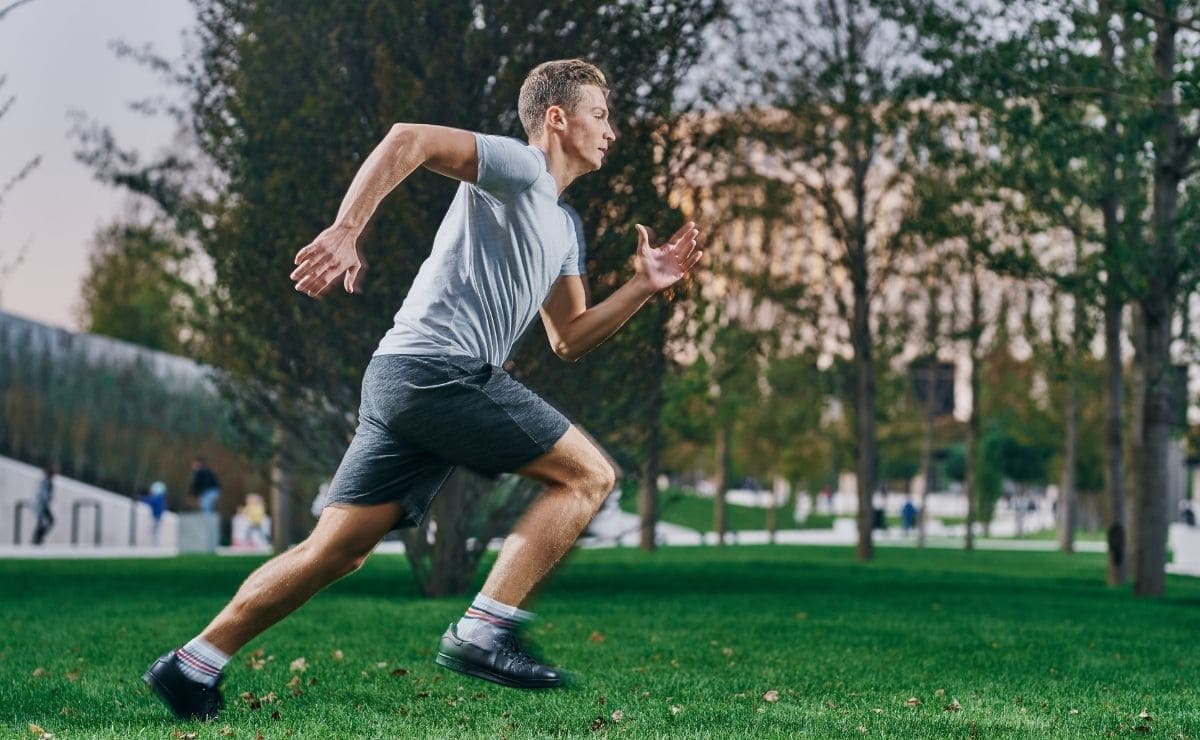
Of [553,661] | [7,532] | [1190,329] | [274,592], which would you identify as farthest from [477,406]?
[7,532]

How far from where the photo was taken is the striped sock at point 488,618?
5.05 m

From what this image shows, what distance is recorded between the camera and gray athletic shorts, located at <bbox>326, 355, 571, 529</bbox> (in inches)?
197

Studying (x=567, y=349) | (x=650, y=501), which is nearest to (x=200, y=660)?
(x=567, y=349)

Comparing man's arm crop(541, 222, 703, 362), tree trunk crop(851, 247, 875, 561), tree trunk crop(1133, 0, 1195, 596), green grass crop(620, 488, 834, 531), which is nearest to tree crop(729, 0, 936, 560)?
tree trunk crop(851, 247, 875, 561)

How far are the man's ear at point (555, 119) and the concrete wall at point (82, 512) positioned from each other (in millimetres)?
31299

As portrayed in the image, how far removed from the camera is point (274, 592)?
5.29 m

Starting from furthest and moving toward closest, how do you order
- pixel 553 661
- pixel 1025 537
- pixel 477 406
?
pixel 1025 537 → pixel 553 661 → pixel 477 406

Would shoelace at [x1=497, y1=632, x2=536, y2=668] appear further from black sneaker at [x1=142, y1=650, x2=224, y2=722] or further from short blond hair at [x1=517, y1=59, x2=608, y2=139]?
short blond hair at [x1=517, y1=59, x2=608, y2=139]

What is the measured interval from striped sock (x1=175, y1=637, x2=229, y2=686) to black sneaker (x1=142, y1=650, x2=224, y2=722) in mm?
19

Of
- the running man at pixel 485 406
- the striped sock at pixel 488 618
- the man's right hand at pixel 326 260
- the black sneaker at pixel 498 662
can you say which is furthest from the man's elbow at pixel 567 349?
the man's right hand at pixel 326 260

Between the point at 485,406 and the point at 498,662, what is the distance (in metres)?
0.80

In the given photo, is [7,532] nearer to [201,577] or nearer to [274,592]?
[201,577]

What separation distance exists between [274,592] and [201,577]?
15.3 metres

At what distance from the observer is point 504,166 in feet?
16.0
